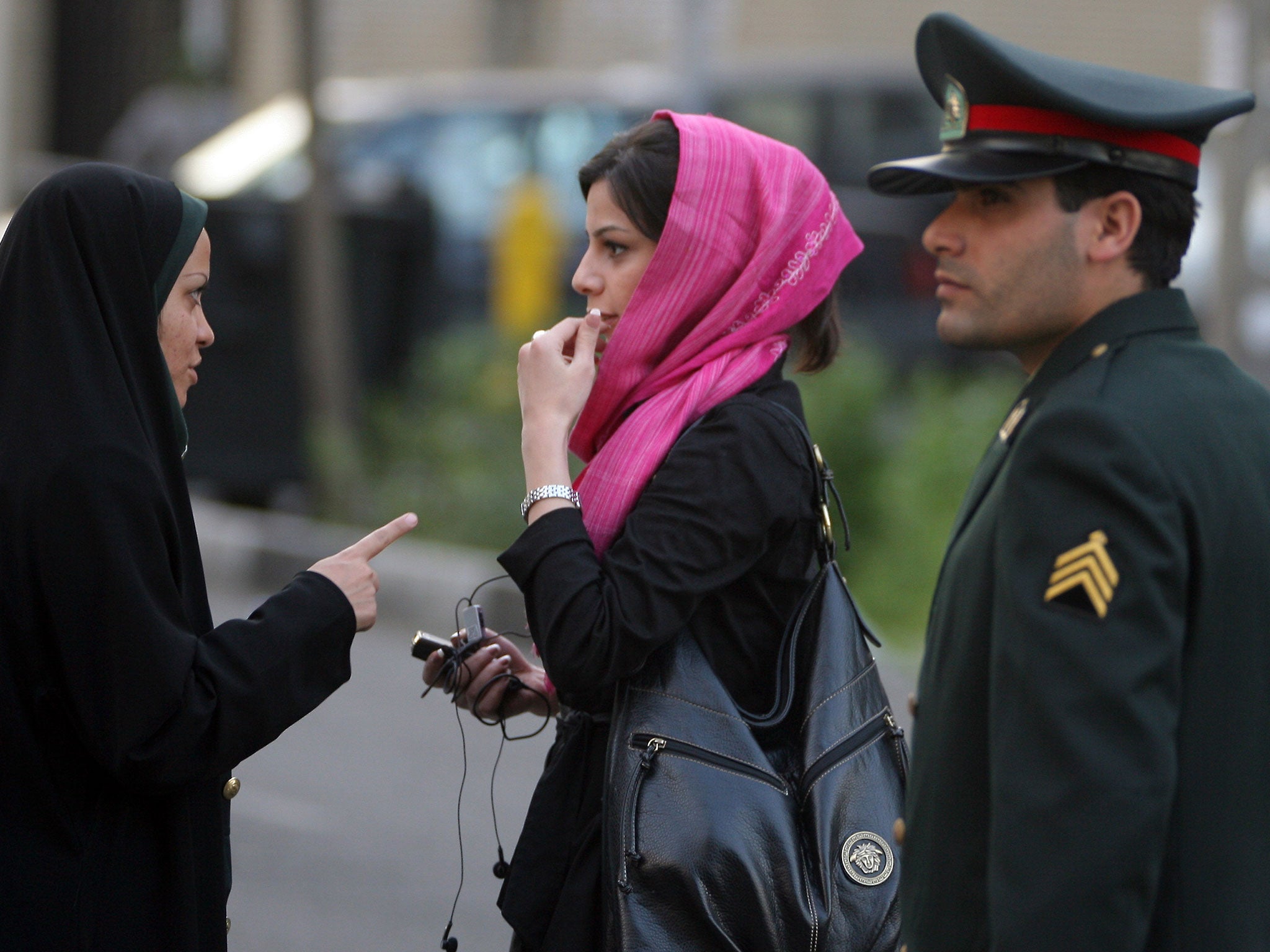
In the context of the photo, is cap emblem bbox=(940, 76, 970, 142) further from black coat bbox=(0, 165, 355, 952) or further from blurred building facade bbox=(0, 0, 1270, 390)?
blurred building facade bbox=(0, 0, 1270, 390)

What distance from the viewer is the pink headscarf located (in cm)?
241

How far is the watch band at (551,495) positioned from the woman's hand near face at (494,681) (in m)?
0.44

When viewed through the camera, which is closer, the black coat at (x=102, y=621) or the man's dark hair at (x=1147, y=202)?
the man's dark hair at (x=1147, y=202)

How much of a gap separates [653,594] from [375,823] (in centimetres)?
331

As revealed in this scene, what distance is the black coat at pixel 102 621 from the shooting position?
2029mm

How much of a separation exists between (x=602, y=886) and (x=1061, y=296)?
41.4 inches

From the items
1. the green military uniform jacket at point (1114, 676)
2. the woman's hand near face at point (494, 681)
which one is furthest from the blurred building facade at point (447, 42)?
the green military uniform jacket at point (1114, 676)

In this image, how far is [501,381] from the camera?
8.45 meters

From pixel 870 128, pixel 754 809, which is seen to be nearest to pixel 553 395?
pixel 754 809

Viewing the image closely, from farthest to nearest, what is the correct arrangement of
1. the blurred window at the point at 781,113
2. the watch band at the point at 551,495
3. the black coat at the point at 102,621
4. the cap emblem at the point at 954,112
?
the blurred window at the point at 781,113, the watch band at the point at 551,495, the black coat at the point at 102,621, the cap emblem at the point at 954,112

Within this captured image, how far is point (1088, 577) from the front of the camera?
163 centimetres

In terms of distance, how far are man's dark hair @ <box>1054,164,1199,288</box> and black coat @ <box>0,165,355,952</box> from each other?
4.00ft

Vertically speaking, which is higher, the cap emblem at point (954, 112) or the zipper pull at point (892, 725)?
the cap emblem at point (954, 112)

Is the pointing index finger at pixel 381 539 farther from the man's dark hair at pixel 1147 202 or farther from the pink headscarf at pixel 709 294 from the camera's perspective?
the man's dark hair at pixel 1147 202
